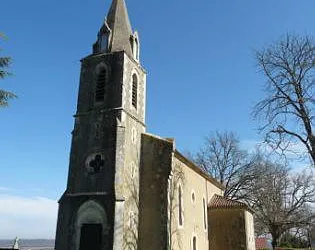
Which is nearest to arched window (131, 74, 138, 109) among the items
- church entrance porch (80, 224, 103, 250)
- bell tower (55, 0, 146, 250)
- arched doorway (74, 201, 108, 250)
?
bell tower (55, 0, 146, 250)

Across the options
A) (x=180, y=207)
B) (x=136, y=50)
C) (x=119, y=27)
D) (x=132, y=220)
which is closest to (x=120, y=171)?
(x=132, y=220)

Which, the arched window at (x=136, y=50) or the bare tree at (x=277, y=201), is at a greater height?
the arched window at (x=136, y=50)

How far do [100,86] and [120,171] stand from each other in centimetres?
650

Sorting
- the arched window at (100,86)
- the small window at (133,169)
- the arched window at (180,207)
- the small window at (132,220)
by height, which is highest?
the arched window at (100,86)

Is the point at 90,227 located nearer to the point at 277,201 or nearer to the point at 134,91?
the point at 134,91

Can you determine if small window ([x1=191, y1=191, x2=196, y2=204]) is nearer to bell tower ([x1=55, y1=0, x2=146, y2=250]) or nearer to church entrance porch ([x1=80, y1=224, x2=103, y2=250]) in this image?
bell tower ([x1=55, y1=0, x2=146, y2=250])

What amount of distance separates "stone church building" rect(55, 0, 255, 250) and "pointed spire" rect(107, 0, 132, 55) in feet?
0.25

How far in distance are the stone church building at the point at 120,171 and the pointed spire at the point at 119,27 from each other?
8cm

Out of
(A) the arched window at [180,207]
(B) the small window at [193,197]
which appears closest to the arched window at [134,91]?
(A) the arched window at [180,207]

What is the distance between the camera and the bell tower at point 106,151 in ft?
64.5

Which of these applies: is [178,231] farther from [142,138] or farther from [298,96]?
[298,96]

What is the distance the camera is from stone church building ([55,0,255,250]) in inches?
784

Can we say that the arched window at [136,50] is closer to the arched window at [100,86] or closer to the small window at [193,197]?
the arched window at [100,86]

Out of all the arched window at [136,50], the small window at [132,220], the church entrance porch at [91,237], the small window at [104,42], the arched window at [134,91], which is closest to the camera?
the church entrance porch at [91,237]
